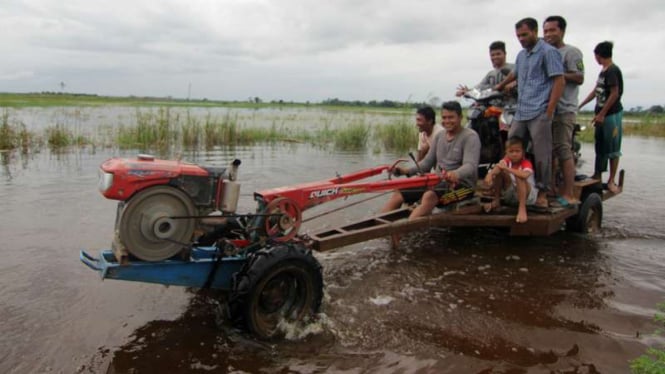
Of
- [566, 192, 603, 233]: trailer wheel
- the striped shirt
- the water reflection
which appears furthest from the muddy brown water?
the striped shirt

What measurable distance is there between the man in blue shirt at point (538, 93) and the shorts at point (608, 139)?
176cm

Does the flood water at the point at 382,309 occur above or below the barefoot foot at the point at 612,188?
below

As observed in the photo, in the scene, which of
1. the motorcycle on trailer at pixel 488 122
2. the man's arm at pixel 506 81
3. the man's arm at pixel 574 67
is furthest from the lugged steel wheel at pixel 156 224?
the man's arm at pixel 574 67

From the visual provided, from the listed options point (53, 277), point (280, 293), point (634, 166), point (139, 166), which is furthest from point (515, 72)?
point (634, 166)

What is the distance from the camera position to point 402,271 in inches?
225

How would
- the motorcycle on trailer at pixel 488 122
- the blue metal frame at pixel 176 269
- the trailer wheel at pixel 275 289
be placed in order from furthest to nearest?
1. the motorcycle on trailer at pixel 488 122
2. the trailer wheel at pixel 275 289
3. the blue metal frame at pixel 176 269

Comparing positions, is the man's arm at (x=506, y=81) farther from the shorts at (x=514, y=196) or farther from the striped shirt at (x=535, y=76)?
the shorts at (x=514, y=196)

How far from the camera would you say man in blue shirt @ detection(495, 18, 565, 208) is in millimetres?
5855

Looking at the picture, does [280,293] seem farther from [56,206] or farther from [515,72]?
[56,206]

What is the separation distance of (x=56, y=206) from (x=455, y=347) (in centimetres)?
678

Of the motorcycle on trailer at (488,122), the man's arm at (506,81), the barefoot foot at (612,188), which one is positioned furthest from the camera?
the barefoot foot at (612,188)

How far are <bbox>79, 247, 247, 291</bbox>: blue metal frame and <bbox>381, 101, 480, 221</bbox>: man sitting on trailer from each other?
90.5 inches

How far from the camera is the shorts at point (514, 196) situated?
20.2 ft

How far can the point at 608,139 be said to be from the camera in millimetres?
7414
